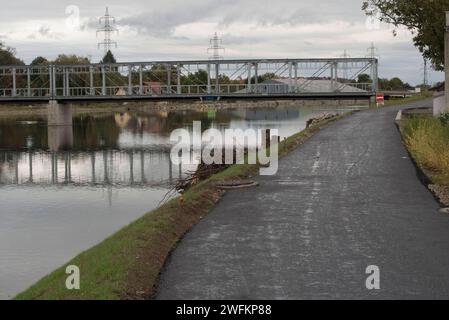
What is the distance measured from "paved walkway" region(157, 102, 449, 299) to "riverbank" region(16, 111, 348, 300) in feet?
1.10

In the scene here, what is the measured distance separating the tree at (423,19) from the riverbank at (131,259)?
2532cm

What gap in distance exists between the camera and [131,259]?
12680 millimetres

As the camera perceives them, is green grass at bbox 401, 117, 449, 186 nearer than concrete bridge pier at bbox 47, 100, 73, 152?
Yes

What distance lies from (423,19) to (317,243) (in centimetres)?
3310

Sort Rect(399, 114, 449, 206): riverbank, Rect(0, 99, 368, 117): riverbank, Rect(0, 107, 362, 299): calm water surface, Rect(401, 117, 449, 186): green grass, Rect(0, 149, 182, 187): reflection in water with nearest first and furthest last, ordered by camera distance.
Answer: Rect(0, 107, 362, 299): calm water surface
Rect(399, 114, 449, 206): riverbank
Rect(401, 117, 449, 186): green grass
Rect(0, 149, 182, 187): reflection in water
Rect(0, 99, 368, 117): riverbank

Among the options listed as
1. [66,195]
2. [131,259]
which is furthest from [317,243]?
[66,195]

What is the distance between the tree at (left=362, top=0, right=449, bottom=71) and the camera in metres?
40.3

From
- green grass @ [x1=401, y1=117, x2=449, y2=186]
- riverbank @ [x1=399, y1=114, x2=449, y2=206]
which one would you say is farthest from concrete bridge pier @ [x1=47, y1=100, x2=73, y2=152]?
riverbank @ [x1=399, y1=114, x2=449, y2=206]

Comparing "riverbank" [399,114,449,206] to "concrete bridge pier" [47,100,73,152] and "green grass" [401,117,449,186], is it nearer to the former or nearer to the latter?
"green grass" [401,117,449,186]

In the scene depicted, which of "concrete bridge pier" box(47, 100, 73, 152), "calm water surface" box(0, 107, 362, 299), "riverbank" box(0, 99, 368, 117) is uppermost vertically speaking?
"riverbank" box(0, 99, 368, 117)

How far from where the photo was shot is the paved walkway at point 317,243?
35.7 feet

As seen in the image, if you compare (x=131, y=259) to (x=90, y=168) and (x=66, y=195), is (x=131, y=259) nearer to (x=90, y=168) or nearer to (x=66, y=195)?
(x=66, y=195)

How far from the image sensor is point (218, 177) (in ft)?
80.1
